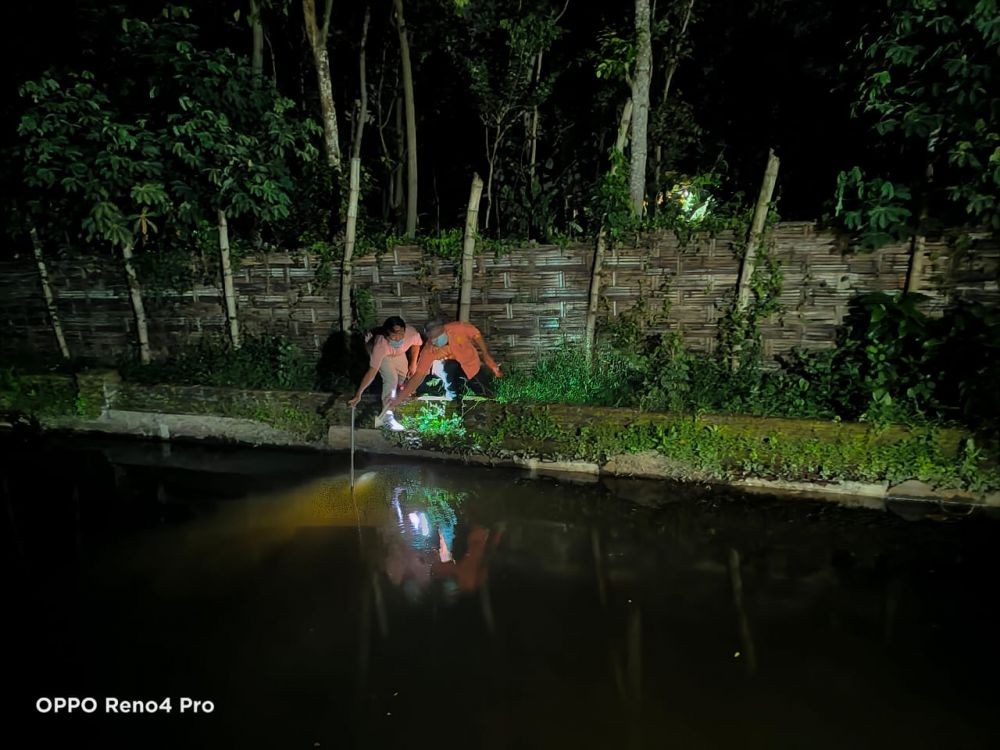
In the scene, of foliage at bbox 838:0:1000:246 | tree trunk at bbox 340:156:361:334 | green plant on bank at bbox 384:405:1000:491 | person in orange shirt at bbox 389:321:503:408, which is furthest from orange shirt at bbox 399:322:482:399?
foliage at bbox 838:0:1000:246

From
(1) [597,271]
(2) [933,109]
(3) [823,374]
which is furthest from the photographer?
(1) [597,271]

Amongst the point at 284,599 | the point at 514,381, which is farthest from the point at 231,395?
the point at 284,599

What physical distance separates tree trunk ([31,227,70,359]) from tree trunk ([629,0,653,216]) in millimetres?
7463

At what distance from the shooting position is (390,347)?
21.6ft

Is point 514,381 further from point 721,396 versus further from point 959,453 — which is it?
point 959,453

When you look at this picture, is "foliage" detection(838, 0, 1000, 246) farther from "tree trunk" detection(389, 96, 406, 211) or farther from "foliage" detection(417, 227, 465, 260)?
"tree trunk" detection(389, 96, 406, 211)

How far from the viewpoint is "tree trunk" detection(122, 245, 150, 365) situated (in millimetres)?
8094

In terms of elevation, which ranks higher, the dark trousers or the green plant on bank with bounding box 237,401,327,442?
the dark trousers

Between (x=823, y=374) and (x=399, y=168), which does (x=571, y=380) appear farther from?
(x=399, y=168)

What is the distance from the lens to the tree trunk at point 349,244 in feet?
24.0

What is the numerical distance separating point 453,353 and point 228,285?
3.18 metres

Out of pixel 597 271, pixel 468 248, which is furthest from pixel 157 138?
pixel 597 271

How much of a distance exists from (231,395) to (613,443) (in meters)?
4.33

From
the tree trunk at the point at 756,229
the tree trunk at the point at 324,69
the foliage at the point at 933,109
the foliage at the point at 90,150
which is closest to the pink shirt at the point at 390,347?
the tree trunk at the point at 324,69
